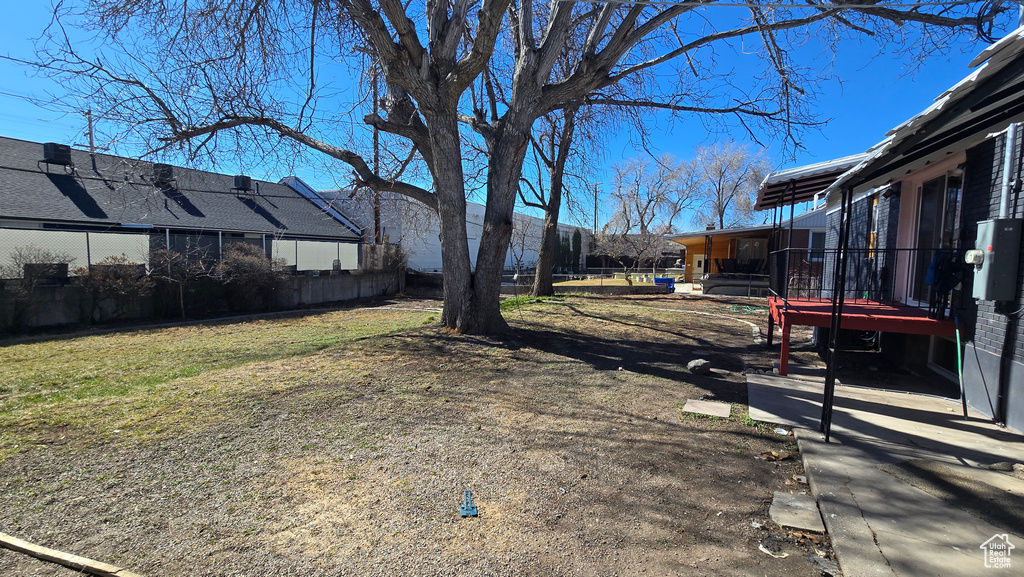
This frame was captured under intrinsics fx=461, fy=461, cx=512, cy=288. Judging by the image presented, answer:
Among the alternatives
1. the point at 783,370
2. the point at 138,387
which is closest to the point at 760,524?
the point at 783,370

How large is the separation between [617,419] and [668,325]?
6.69 meters

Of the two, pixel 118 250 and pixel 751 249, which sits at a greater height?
pixel 751 249

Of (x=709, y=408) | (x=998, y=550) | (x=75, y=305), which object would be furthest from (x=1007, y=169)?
(x=75, y=305)

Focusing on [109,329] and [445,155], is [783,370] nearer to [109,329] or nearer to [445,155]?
[445,155]

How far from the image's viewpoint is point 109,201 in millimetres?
11430

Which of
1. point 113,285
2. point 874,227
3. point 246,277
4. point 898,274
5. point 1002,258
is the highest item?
point 874,227

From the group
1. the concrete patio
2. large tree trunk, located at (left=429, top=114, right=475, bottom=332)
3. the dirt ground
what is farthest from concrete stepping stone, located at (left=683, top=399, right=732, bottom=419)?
large tree trunk, located at (left=429, top=114, right=475, bottom=332)

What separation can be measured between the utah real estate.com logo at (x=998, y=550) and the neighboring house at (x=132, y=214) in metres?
10.7

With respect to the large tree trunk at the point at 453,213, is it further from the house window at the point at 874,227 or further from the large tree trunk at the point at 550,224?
the large tree trunk at the point at 550,224

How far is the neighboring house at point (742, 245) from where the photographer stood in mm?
21317

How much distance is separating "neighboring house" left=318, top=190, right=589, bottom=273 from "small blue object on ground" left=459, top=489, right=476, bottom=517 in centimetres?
731

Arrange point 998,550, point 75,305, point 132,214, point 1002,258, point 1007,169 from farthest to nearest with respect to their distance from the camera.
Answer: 1. point 132,214
2. point 75,305
3. point 1007,169
4. point 1002,258
5. point 998,550

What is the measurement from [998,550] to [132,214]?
21.0 meters

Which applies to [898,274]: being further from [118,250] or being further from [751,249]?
[751,249]
